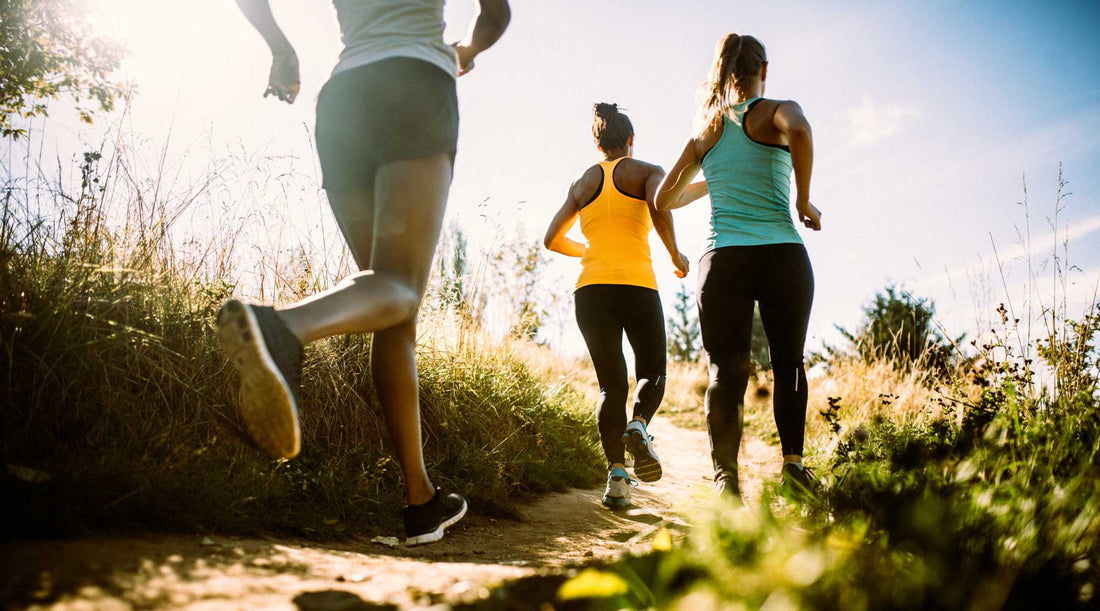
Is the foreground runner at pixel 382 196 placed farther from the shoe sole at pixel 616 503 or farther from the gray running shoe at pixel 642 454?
the shoe sole at pixel 616 503

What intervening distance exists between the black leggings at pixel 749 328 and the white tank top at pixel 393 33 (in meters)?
1.40

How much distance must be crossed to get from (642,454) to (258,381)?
2118 millimetres

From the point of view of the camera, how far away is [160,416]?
2295mm

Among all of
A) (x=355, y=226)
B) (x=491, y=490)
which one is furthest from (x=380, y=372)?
(x=491, y=490)

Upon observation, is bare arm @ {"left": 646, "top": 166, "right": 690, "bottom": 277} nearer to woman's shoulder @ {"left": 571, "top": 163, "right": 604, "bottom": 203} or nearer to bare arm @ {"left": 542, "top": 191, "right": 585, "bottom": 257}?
woman's shoulder @ {"left": 571, "top": 163, "right": 604, "bottom": 203}

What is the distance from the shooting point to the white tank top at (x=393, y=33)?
177 cm

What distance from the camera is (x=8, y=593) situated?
99 cm

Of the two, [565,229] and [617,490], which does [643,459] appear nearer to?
[617,490]

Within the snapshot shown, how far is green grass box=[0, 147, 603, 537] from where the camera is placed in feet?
5.38

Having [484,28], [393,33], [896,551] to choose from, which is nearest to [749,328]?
[896,551]

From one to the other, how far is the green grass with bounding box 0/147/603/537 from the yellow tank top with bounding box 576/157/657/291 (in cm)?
117

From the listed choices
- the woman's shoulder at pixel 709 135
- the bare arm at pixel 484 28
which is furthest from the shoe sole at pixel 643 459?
the bare arm at pixel 484 28

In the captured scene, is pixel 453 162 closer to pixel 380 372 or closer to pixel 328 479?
pixel 380 372

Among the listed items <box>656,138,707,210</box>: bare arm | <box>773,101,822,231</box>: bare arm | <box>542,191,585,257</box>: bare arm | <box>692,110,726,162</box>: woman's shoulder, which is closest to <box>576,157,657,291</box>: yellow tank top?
<box>542,191,585,257</box>: bare arm
